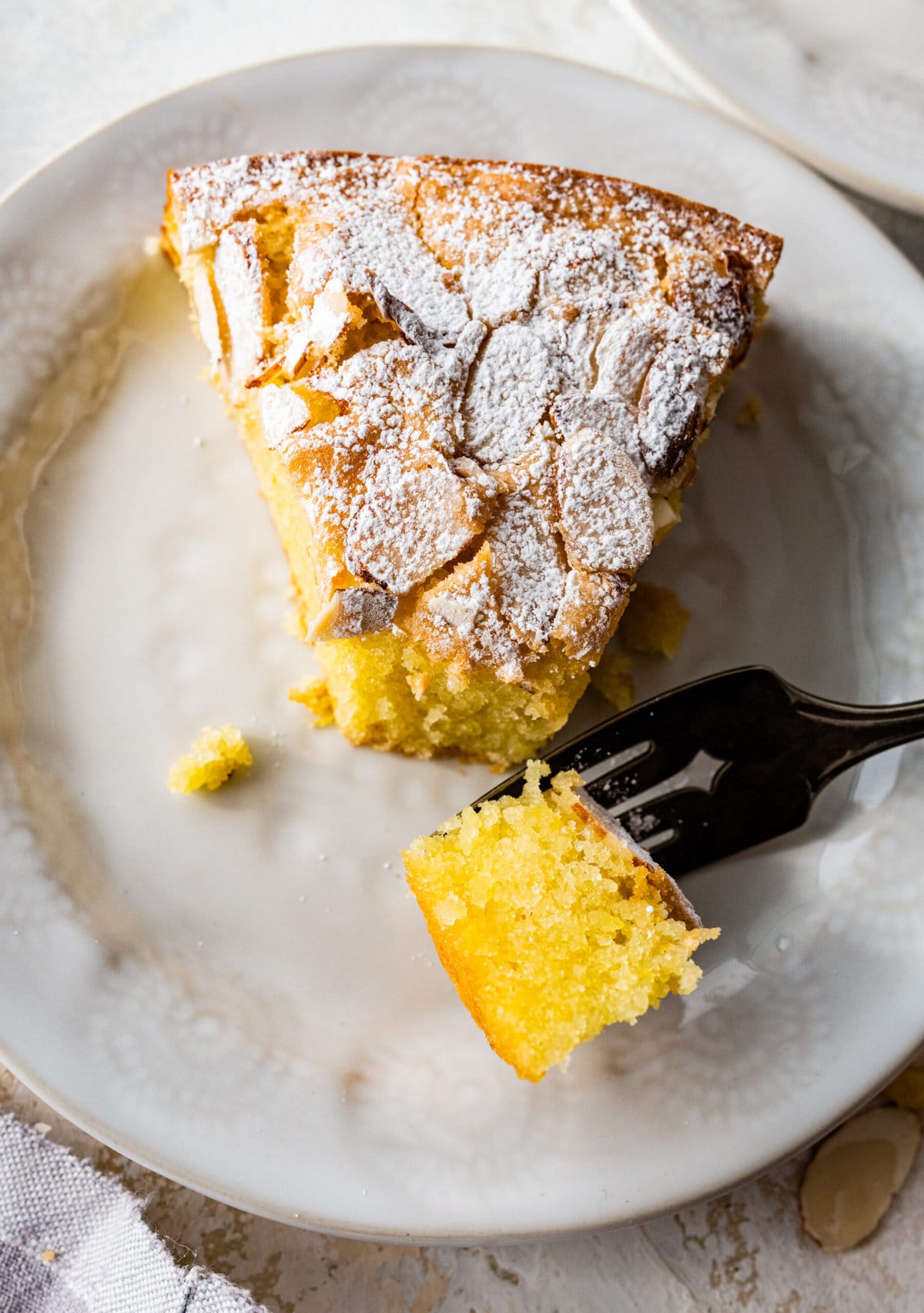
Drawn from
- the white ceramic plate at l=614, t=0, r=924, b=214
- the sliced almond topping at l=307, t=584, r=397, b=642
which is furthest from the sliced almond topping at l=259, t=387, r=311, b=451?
the white ceramic plate at l=614, t=0, r=924, b=214

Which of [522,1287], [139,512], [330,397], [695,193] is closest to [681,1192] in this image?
[522,1287]

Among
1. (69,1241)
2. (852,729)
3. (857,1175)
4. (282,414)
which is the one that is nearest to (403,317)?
(282,414)

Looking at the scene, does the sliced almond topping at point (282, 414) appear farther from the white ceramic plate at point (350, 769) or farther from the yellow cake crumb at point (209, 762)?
the yellow cake crumb at point (209, 762)

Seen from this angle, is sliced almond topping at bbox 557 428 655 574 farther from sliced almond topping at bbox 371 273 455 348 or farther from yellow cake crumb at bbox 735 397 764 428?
yellow cake crumb at bbox 735 397 764 428

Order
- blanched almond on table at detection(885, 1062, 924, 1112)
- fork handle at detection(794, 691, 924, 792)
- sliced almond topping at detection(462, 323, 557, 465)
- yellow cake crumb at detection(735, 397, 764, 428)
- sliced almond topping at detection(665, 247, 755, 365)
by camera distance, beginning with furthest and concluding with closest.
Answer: yellow cake crumb at detection(735, 397, 764, 428), blanched almond on table at detection(885, 1062, 924, 1112), fork handle at detection(794, 691, 924, 792), sliced almond topping at detection(665, 247, 755, 365), sliced almond topping at detection(462, 323, 557, 465)

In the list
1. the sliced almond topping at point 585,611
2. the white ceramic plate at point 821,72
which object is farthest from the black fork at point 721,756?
the white ceramic plate at point 821,72
